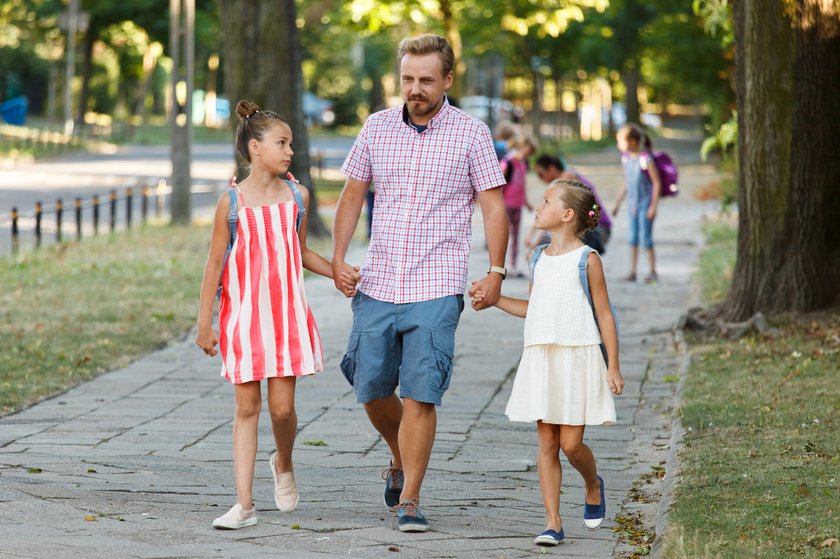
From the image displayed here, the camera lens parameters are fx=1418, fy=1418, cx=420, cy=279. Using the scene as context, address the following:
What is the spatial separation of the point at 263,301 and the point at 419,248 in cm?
65

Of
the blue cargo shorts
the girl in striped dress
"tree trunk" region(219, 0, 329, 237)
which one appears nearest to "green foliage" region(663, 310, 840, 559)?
the blue cargo shorts

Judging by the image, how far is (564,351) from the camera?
544 cm

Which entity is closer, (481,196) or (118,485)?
(481,196)

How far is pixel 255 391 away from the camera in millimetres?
5605

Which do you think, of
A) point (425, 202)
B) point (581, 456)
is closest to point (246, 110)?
point (425, 202)

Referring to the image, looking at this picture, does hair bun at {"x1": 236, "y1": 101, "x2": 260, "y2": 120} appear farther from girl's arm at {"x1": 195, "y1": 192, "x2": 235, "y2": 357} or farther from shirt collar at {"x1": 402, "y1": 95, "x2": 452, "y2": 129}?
shirt collar at {"x1": 402, "y1": 95, "x2": 452, "y2": 129}

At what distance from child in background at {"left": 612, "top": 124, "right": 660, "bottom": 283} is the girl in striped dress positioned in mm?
9516

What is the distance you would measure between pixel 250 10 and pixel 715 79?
65.4 ft

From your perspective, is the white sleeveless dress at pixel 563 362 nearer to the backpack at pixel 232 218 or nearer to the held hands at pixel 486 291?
the held hands at pixel 486 291

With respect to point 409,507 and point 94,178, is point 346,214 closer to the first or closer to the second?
point 409,507

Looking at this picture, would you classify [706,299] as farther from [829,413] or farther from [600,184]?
[600,184]

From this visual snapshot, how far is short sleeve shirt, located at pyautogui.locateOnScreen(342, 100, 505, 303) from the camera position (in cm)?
554

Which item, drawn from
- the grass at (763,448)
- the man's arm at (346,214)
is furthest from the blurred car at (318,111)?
the man's arm at (346,214)

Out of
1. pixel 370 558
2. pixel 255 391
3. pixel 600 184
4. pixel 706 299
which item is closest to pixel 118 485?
pixel 255 391
